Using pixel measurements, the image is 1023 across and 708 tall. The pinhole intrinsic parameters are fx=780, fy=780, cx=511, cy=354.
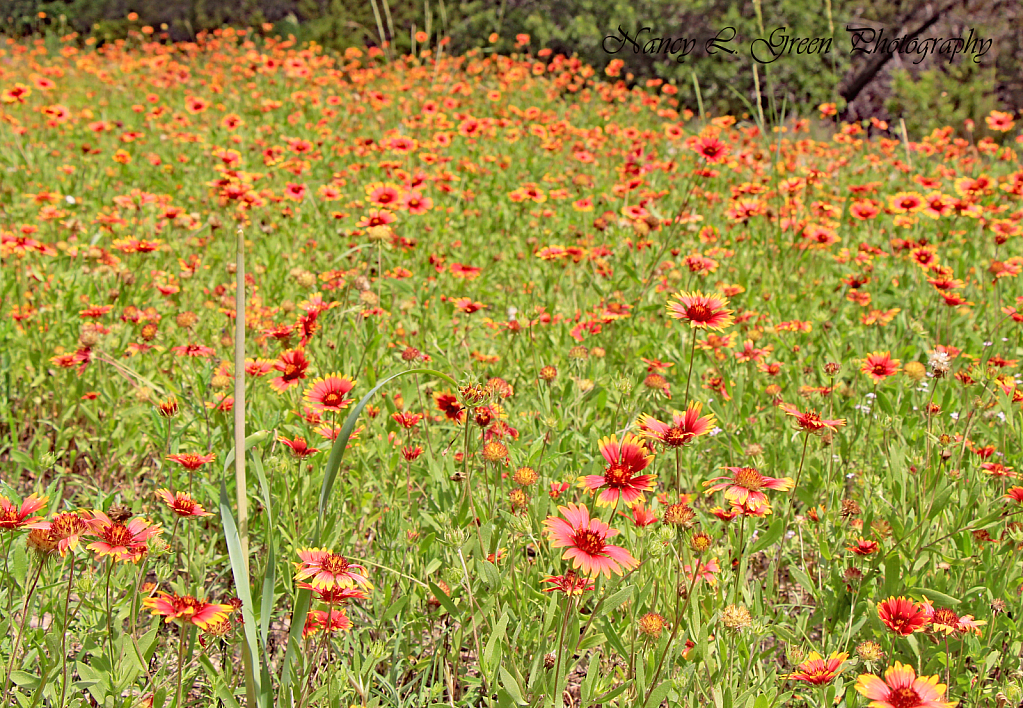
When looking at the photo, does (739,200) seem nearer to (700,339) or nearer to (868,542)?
(700,339)

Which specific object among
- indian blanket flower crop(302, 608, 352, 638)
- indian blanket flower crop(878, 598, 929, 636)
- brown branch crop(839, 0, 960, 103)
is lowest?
indian blanket flower crop(878, 598, 929, 636)

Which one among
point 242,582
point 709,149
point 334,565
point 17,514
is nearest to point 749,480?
point 334,565

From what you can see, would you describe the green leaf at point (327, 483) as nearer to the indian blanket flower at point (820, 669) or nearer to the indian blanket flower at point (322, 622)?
the indian blanket flower at point (322, 622)

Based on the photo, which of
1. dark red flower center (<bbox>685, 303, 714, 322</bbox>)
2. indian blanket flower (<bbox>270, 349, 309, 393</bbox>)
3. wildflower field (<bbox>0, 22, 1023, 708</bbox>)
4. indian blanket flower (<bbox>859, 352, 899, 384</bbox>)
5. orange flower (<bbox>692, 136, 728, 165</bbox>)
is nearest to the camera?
wildflower field (<bbox>0, 22, 1023, 708</bbox>)

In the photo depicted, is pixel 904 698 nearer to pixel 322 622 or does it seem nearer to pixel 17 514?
pixel 322 622

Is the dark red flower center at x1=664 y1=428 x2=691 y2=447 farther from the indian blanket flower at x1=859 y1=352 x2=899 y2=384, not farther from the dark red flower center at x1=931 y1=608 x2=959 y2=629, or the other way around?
the indian blanket flower at x1=859 y1=352 x2=899 y2=384

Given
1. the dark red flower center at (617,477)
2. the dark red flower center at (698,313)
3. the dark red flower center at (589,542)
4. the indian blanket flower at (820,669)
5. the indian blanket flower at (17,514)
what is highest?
the dark red flower center at (698,313)

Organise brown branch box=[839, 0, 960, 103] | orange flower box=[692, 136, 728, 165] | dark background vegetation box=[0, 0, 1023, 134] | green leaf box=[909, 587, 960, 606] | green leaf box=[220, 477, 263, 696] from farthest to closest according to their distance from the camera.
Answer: brown branch box=[839, 0, 960, 103]
dark background vegetation box=[0, 0, 1023, 134]
orange flower box=[692, 136, 728, 165]
green leaf box=[909, 587, 960, 606]
green leaf box=[220, 477, 263, 696]

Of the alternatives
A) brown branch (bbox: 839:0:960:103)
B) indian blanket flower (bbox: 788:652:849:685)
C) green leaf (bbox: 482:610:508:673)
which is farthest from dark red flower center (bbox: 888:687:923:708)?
brown branch (bbox: 839:0:960:103)

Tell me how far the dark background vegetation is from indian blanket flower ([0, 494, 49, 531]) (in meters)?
7.09

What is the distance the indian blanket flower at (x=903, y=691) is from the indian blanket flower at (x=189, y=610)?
928 millimetres

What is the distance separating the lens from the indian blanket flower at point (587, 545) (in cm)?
110

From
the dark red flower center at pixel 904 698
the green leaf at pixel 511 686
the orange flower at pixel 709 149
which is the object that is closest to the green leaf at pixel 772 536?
the dark red flower center at pixel 904 698

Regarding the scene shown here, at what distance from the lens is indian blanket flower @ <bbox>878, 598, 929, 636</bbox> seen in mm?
1289
